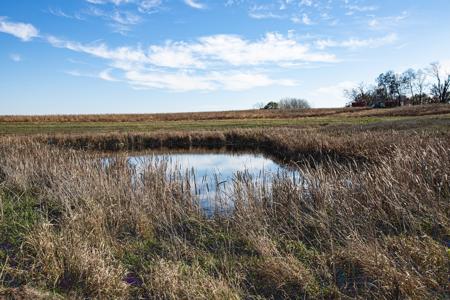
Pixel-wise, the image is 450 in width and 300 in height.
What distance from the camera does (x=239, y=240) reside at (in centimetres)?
622

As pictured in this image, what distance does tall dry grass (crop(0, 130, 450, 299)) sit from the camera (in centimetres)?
448

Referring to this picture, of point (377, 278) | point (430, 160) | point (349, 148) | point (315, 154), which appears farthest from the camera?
point (315, 154)

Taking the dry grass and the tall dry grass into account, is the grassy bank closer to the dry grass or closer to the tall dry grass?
the dry grass

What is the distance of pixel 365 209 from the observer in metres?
6.58

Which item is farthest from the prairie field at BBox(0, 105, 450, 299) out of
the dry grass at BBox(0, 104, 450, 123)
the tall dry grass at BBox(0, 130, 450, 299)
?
the dry grass at BBox(0, 104, 450, 123)

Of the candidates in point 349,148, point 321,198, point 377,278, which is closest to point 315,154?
point 349,148

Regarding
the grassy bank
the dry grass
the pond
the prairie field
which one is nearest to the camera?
the prairie field

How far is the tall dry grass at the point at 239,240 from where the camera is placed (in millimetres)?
4480

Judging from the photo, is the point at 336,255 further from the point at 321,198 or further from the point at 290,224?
→ the point at 321,198

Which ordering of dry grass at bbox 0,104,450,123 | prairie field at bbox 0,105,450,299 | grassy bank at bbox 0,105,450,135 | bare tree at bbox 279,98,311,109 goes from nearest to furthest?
prairie field at bbox 0,105,450,299 < grassy bank at bbox 0,105,450,135 < dry grass at bbox 0,104,450,123 < bare tree at bbox 279,98,311,109

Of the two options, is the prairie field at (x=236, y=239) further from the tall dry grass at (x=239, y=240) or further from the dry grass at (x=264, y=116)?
the dry grass at (x=264, y=116)

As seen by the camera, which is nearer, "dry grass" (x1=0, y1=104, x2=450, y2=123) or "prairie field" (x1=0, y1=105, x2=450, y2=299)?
"prairie field" (x1=0, y1=105, x2=450, y2=299)

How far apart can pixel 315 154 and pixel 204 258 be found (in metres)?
13.9

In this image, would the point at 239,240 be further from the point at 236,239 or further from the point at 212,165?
the point at 212,165
